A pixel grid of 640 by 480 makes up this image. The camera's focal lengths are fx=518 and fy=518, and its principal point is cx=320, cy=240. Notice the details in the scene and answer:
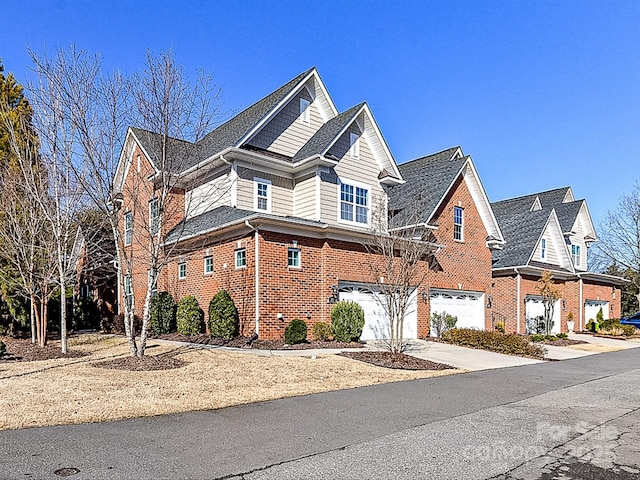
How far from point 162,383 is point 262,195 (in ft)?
35.2

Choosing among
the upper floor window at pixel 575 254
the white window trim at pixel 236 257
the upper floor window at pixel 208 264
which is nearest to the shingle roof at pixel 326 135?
the white window trim at pixel 236 257

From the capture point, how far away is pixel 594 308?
33.1m

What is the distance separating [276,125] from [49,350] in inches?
439

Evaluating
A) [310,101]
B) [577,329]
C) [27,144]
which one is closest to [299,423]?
[27,144]

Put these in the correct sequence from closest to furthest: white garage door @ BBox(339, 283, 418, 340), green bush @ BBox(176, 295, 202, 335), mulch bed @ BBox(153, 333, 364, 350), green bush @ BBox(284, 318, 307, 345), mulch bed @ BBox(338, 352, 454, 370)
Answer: mulch bed @ BBox(338, 352, 454, 370)
mulch bed @ BBox(153, 333, 364, 350)
green bush @ BBox(284, 318, 307, 345)
green bush @ BBox(176, 295, 202, 335)
white garage door @ BBox(339, 283, 418, 340)

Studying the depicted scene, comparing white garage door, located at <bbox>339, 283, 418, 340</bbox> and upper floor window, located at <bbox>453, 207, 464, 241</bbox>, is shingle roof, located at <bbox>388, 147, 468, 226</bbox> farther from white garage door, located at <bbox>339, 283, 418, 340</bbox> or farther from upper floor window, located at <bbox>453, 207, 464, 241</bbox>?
white garage door, located at <bbox>339, 283, 418, 340</bbox>

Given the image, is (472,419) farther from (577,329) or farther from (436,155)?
(577,329)

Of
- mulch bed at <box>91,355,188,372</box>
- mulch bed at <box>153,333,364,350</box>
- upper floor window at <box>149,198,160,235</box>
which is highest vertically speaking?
upper floor window at <box>149,198,160,235</box>

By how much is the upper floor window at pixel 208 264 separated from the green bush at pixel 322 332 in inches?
170

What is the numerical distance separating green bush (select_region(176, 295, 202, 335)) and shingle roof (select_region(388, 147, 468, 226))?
795cm

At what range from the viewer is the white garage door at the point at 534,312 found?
2742 centimetres

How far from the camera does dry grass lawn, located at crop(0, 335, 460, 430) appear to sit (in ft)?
25.4

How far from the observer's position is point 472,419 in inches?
305

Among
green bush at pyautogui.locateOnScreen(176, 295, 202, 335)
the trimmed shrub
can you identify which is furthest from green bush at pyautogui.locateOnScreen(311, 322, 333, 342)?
the trimmed shrub
